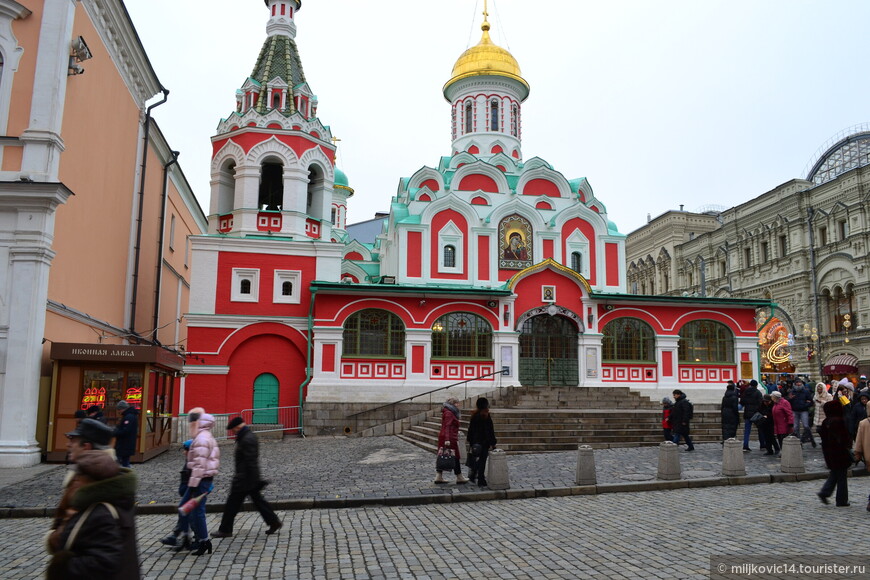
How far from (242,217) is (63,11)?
1046 centimetres

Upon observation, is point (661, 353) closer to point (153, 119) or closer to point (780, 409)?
point (780, 409)

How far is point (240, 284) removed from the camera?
25.0 meters

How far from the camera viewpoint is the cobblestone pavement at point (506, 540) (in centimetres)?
710

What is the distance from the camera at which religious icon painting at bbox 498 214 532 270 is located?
92.0ft

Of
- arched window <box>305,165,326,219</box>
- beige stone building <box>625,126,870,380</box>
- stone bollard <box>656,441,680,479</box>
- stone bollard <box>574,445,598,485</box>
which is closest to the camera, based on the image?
stone bollard <box>574,445,598,485</box>

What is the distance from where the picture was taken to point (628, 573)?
6.85 meters

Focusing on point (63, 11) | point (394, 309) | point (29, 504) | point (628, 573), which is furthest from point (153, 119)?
point (628, 573)

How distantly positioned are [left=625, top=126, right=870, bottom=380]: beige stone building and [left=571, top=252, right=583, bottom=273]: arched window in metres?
12.4

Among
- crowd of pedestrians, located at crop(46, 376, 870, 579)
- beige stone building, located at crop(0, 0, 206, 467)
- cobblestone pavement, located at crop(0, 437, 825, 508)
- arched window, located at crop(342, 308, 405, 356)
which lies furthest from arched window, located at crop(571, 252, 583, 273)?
beige stone building, located at crop(0, 0, 206, 467)

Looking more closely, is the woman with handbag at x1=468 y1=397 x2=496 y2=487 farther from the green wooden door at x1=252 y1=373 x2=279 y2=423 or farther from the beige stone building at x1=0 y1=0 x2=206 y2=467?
the green wooden door at x1=252 y1=373 x2=279 y2=423

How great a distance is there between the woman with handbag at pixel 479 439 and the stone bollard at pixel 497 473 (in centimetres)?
28

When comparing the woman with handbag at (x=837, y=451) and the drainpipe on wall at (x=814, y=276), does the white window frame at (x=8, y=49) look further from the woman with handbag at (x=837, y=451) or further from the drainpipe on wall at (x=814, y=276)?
the drainpipe on wall at (x=814, y=276)

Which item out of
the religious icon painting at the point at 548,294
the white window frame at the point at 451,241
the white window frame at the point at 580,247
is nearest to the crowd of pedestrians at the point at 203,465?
the religious icon painting at the point at 548,294

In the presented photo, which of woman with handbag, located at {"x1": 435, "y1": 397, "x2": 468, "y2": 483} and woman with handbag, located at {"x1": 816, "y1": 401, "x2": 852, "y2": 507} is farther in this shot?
woman with handbag, located at {"x1": 435, "y1": 397, "x2": 468, "y2": 483}
